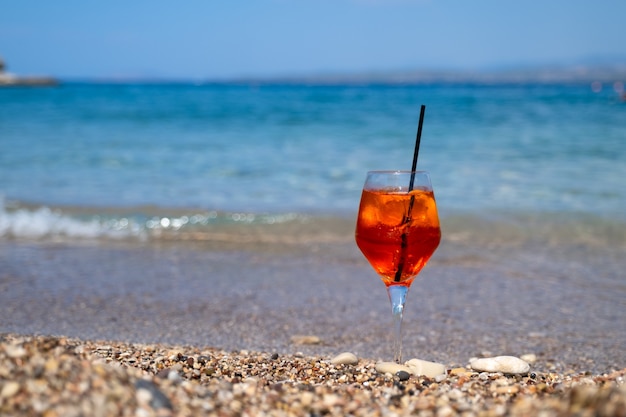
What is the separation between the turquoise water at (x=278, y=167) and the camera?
8.50 meters

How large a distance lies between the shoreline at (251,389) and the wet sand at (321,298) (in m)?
0.88

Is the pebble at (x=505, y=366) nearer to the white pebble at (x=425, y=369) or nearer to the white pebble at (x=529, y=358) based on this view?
the white pebble at (x=425, y=369)

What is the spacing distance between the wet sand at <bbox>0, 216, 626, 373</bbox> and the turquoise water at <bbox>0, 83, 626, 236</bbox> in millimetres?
1484

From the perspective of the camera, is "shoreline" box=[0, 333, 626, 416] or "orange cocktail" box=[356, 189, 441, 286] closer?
"shoreline" box=[0, 333, 626, 416]

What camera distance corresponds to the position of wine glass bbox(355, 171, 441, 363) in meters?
2.72

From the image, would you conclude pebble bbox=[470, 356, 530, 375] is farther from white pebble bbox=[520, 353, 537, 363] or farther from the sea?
the sea

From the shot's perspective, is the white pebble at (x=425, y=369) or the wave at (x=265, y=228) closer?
the white pebble at (x=425, y=369)

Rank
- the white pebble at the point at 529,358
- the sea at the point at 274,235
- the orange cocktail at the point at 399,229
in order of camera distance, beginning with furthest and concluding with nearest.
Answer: the sea at the point at 274,235 → the white pebble at the point at 529,358 → the orange cocktail at the point at 399,229

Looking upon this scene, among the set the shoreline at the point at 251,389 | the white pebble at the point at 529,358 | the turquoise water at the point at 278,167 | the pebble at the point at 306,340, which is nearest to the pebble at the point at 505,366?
the shoreline at the point at 251,389

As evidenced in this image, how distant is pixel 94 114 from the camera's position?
27.8 metres

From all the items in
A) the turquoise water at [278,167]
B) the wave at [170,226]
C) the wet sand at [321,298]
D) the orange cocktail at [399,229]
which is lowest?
the wet sand at [321,298]

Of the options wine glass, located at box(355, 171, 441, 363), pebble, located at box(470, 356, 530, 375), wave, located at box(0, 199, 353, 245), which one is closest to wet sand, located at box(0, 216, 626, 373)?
wave, located at box(0, 199, 353, 245)

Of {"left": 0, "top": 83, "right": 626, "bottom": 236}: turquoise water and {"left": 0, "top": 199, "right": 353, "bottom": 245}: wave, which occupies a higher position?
{"left": 0, "top": 83, "right": 626, "bottom": 236}: turquoise water

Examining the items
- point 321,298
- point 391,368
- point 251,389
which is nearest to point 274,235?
point 321,298
